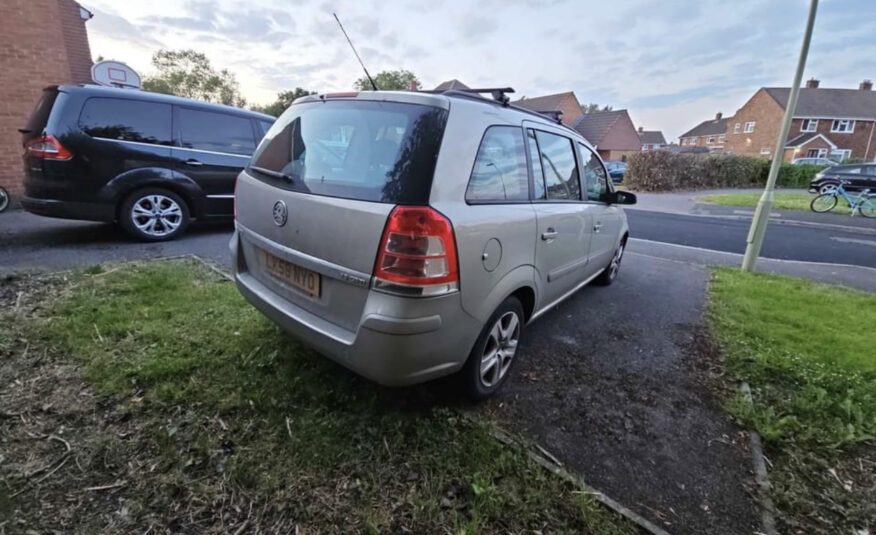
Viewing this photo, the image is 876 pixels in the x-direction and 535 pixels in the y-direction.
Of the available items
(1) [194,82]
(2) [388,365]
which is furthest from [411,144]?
(1) [194,82]

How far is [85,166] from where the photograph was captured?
4.64 m

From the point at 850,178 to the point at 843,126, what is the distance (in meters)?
32.5

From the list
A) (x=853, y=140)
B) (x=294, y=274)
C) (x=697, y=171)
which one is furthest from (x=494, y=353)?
(x=853, y=140)

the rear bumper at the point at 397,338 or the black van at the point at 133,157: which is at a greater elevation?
the black van at the point at 133,157

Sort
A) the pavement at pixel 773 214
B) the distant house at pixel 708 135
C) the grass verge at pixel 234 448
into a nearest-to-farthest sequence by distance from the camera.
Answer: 1. the grass verge at pixel 234 448
2. the pavement at pixel 773 214
3. the distant house at pixel 708 135

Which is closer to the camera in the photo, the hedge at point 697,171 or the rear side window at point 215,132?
the rear side window at point 215,132

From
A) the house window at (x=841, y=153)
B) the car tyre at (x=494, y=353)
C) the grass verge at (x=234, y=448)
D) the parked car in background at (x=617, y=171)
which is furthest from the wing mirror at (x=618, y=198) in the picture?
the house window at (x=841, y=153)

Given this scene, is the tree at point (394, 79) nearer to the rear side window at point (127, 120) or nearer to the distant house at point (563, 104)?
the distant house at point (563, 104)

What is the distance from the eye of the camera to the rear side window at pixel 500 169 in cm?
216

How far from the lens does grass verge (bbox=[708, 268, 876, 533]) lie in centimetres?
200

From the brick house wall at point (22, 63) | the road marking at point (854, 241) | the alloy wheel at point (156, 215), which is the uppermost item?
the brick house wall at point (22, 63)

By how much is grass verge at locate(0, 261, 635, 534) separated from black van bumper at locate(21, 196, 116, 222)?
2.36m

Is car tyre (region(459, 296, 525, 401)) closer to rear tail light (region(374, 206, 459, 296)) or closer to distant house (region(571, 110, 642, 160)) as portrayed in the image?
rear tail light (region(374, 206, 459, 296))

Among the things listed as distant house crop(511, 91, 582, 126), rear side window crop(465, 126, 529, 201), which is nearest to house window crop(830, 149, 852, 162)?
distant house crop(511, 91, 582, 126)
